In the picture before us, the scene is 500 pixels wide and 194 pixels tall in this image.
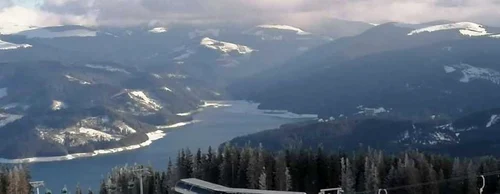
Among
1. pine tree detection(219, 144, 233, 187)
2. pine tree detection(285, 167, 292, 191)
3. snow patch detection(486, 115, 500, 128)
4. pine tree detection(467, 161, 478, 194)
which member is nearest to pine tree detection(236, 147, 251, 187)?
pine tree detection(219, 144, 233, 187)

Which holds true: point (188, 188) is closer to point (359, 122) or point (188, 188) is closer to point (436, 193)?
point (436, 193)

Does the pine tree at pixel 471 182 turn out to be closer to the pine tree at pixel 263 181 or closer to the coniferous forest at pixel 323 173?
the coniferous forest at pixel 323 173

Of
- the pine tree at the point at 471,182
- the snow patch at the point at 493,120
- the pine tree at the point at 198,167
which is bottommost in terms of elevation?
the pine tree at the point at 471,182

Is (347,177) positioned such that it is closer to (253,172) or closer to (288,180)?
(288,180)

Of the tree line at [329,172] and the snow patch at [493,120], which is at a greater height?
the snow patch at [493,120]

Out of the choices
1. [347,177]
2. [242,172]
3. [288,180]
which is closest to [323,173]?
[288,180]

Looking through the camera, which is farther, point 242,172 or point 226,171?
point 226,171

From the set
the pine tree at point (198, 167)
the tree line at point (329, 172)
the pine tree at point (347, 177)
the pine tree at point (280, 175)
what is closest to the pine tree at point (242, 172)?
the tree line at point (329, 172)

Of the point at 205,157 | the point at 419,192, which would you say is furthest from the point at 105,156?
the point at 419,192
